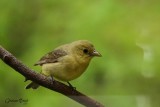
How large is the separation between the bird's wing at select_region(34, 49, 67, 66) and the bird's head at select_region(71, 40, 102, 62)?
0.04m

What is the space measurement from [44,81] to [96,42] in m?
0.26

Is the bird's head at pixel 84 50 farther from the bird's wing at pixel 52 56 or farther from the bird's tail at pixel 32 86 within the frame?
the bird's tail at pixel 32 86

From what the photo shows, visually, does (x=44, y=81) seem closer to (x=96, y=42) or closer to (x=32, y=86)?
(x=32, y=86)

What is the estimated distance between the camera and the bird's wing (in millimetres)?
1354

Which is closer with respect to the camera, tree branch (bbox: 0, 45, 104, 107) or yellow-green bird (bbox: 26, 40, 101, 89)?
tree branch (bbox: 0, 45, 104, 107)

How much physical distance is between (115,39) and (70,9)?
18 centimetres

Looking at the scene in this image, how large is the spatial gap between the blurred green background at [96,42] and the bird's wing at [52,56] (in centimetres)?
5

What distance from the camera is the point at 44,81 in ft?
4.21

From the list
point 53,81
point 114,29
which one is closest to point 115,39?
point 114,29

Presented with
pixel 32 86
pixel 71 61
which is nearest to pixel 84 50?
pixel 71 61

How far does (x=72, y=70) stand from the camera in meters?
1.33

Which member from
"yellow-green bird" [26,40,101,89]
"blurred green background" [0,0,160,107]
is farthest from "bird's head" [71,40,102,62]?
"blurred green background" [0,0,160,107]

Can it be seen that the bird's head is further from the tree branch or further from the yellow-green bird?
the tree branch

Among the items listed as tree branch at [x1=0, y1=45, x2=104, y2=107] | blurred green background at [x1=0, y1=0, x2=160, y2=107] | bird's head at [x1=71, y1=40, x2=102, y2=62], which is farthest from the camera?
blurred green background at [x1=0, y1=0, x2=160, y2=107]
